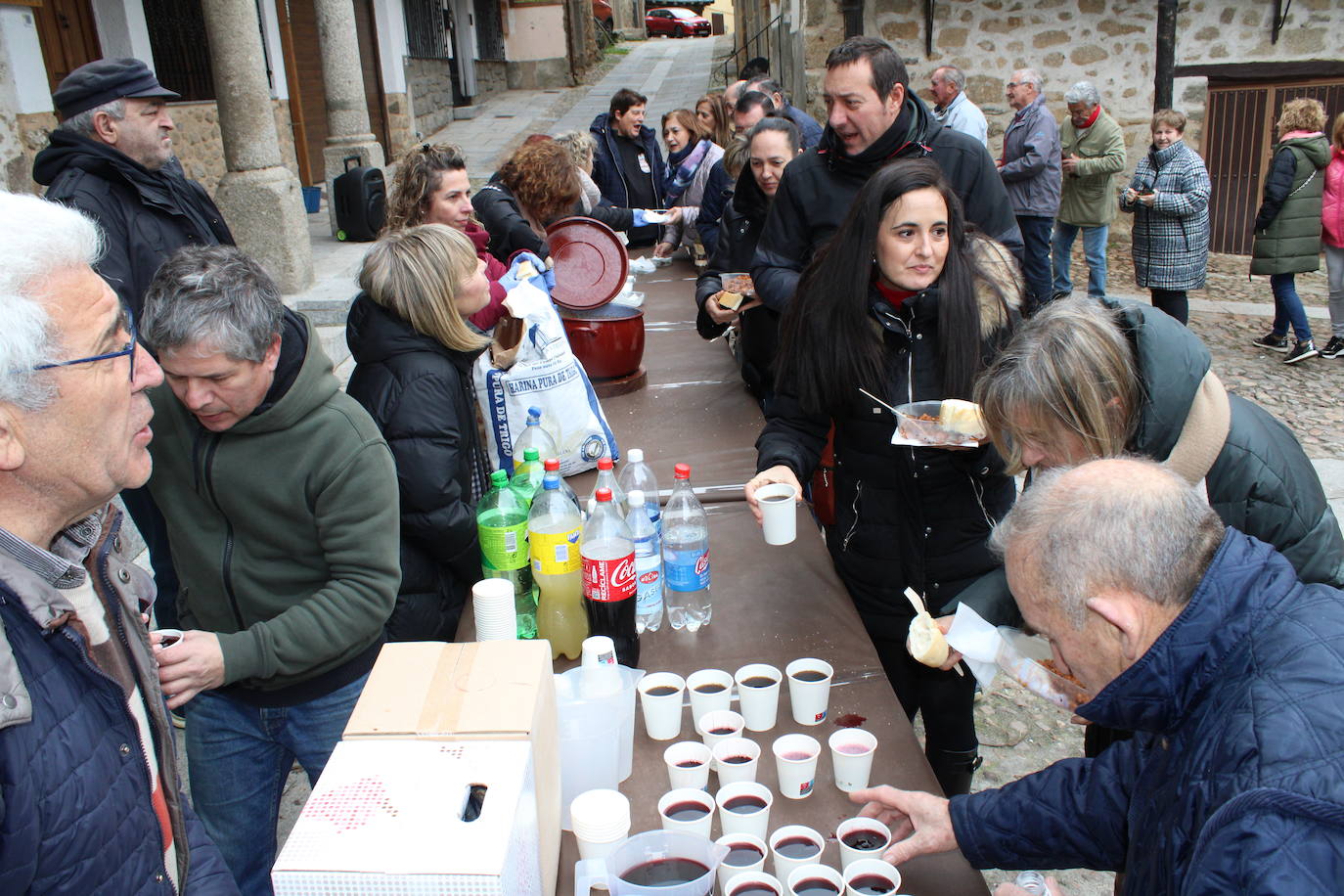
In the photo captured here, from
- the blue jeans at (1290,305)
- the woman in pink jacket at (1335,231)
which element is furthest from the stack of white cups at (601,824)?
the woman in pink jacket at (1335,231)

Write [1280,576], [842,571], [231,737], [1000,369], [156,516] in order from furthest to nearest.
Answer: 1. [156,516]
2. [842,571]
3. [231,737]
4. [1000,369]
5. [1280,576]

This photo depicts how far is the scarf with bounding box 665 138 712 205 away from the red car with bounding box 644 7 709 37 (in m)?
35.2

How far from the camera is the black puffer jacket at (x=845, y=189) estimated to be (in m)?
3.39

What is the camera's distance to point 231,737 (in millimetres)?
2219

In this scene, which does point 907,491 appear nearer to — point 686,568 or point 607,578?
point 686,568

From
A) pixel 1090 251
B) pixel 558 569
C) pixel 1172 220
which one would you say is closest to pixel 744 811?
pixel 558 569

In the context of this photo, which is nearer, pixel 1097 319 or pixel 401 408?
pixel 1097 319

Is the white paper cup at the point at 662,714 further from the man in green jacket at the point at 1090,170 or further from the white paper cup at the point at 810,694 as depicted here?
the man in green jacket at the point at 1090,170

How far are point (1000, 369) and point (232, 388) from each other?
152 centimetres

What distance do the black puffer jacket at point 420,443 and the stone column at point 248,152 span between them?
15.7 feet

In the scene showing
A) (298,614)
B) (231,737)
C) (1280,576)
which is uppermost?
(1280,576)

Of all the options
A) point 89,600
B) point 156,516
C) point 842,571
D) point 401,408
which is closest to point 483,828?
point 89,600

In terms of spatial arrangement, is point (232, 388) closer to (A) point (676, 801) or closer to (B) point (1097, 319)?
(A) point (676, 801)

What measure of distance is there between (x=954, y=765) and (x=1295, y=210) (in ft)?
21.1
